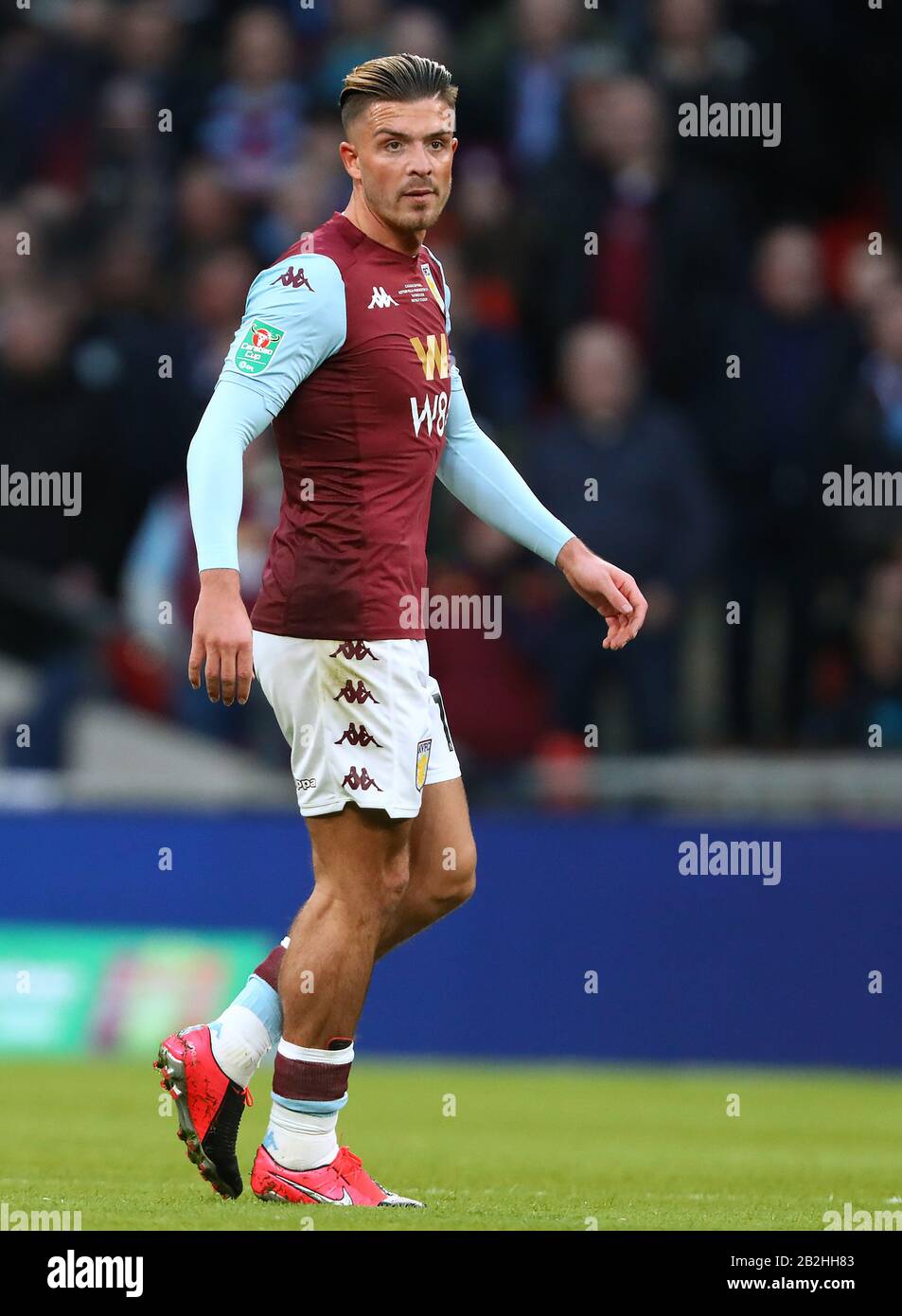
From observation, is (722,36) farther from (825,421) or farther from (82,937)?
(82,937)

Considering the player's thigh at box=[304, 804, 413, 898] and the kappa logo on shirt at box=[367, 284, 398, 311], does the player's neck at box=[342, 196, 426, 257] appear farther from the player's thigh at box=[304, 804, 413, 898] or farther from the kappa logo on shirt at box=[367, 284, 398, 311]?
the player's thigh at box=[304, 804, 413, 898]

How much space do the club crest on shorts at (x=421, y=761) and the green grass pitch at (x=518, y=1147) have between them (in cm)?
96

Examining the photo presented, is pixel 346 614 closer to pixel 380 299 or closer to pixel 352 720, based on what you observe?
pixel 352 720

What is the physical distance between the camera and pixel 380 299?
17.2 ft

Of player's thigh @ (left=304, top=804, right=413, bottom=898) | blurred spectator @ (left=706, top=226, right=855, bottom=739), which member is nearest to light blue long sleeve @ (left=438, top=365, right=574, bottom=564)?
player's thigh @ (left=304, top=804, right=413, bottom=898)

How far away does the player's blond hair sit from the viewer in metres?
5.26

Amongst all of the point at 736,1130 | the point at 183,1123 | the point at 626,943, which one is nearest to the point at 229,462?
the point at 183,1123

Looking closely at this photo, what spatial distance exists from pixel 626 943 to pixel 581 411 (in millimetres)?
2436

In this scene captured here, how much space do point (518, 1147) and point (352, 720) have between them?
7.90 feet

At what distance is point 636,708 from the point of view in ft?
33.3

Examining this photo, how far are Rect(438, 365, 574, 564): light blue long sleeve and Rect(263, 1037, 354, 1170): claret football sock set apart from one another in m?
1.33

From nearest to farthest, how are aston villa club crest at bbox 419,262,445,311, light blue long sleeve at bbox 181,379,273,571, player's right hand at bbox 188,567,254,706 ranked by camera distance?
player's right hand at bbox 188,567,254,706
light blue long sleeve at bbox 181,379,273,571
aston villa club crest at bbox 419,262,445,311

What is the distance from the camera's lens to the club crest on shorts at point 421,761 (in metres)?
5.24
